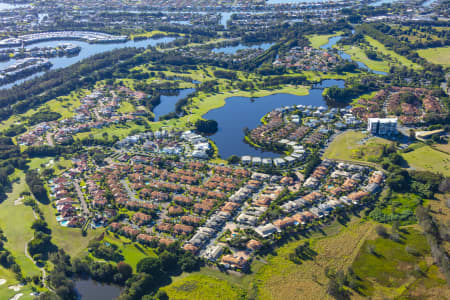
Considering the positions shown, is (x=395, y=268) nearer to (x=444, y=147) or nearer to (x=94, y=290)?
(x=444, y=147)

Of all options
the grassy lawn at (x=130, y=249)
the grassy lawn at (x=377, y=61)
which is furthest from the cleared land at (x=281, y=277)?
the grassy lawn at (x=377, y=61)

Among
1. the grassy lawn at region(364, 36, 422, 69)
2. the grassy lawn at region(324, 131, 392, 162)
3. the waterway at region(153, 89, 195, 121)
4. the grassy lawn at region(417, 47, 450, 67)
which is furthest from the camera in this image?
the grassy lawn at region(417, 47, 450, 67)

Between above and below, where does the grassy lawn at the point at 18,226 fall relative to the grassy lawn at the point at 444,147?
below

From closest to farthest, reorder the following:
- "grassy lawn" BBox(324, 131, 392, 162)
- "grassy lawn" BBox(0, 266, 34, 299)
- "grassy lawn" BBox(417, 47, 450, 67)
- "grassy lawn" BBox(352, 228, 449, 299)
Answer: "grassy lawn" BBox(352, 228, 449, 299)
"grassy lawn" BBox(0, 266, 34, 299)
"grassy lawn" BBox(324, 131, 392, 162)
"grassy lawn" BBox(417, 47, 450, 67)

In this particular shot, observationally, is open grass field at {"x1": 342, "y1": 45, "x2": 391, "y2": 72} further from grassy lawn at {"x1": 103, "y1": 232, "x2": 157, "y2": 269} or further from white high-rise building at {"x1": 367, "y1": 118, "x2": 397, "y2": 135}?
grassy lawn at {"x1": 103, "y1": 232, "x2": 157, "y2": 269}

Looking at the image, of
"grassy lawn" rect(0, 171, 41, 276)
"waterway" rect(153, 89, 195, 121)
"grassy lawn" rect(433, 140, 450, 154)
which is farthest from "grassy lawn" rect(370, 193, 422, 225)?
"waterway" rect(153, 89, 195, 121)

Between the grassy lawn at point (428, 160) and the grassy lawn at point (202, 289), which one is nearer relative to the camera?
the grassy lawn at point (202, 289)

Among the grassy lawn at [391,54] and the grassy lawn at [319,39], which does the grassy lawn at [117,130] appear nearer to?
the grassy lawn at [319,39]

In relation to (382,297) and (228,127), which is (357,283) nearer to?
(382,297)

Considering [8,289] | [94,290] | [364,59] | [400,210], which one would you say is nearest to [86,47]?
[364,59]
